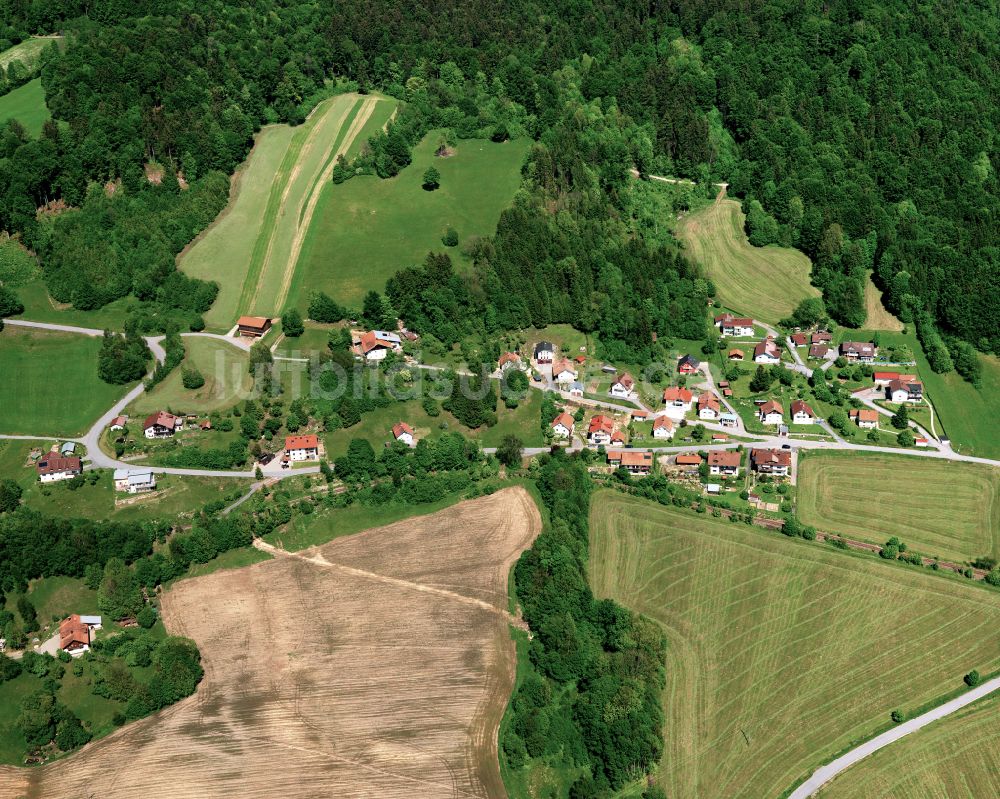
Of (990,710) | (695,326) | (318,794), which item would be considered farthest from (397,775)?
(695,326)

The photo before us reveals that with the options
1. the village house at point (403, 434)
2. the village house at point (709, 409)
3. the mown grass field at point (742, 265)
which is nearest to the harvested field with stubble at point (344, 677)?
the village house at point (403, 434)

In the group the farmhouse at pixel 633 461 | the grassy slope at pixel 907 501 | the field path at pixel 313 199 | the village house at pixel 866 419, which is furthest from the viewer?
the field path at pixel 313 199

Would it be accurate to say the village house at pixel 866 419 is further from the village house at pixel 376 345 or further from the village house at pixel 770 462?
the village house at pixel 376 345

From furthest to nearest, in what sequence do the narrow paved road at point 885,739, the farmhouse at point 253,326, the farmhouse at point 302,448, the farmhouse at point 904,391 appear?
the farmhouse at point 253,326 → the farmhouse at point 904,391 → the farmhouse at point 302,448 → the narrow paved road at point 885,739

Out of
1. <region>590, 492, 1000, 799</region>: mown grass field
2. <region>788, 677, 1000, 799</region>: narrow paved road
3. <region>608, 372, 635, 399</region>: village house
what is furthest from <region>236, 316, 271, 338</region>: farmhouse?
<region>788, 677, 1000, 799</region>: narrow paved road

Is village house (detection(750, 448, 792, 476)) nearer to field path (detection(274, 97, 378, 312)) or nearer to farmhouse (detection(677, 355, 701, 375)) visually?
farmhouse (detection(677, 355, 701, 375))

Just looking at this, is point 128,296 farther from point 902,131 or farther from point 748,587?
point 902,131
